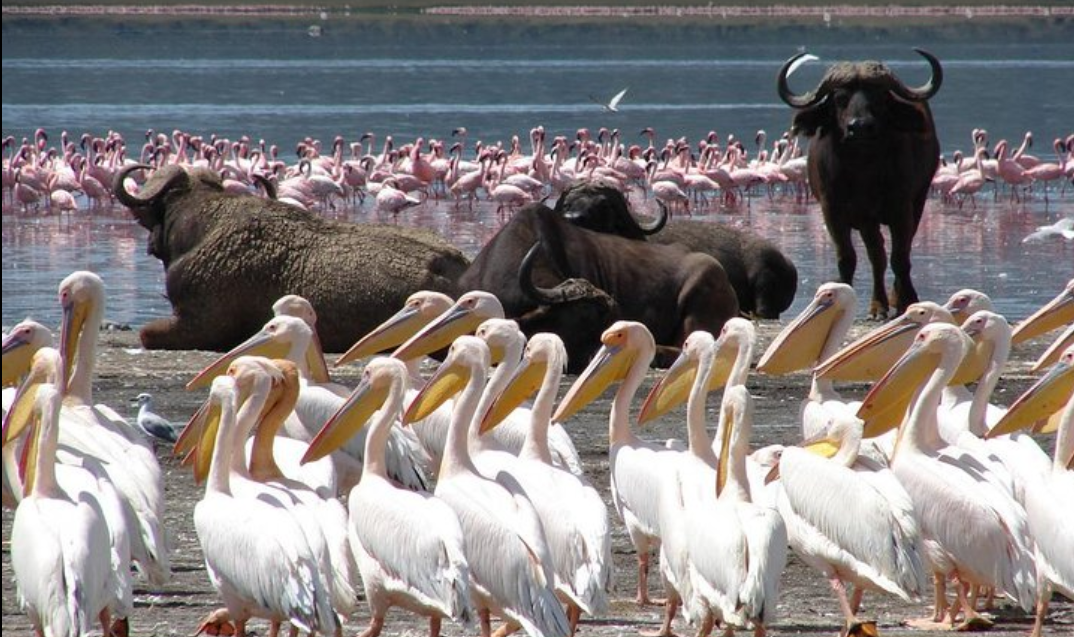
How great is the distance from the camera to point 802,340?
8227 mm

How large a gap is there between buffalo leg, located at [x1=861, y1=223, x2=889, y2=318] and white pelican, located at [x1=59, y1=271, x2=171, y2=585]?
651cm

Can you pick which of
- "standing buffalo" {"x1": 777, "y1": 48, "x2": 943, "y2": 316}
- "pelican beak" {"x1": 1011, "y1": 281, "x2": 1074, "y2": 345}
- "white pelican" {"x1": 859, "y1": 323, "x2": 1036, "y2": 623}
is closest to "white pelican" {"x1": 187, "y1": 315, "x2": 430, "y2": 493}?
"white pelican" {"x1": 859, "y1": 323, "x2": 1036, "y2": 623}

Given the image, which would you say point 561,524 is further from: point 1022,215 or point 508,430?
point 1022,215

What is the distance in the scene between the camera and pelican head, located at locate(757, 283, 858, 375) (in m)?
8.14

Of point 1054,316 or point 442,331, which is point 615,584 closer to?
point 442,331

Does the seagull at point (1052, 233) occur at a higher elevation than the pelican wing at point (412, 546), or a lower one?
lower

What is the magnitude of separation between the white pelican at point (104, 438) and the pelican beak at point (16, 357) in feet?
0.48

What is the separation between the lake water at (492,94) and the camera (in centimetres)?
1734

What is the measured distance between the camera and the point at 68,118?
39.8 meters

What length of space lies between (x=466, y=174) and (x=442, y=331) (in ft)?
57.7

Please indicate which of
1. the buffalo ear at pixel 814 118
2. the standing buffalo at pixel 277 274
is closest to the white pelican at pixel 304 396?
the standing buffalo at pixel 277 274

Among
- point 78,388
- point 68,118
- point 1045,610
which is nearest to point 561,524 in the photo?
point 1045,610

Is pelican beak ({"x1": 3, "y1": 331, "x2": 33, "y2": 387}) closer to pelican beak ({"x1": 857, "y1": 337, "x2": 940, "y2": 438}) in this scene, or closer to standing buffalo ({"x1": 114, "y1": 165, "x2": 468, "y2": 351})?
pelican beak ({"x1": 857, "y1": 337, "x2": 940, "y2": 438})

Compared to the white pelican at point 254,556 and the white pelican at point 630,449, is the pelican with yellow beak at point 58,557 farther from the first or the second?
the white pelican at point 630,449
